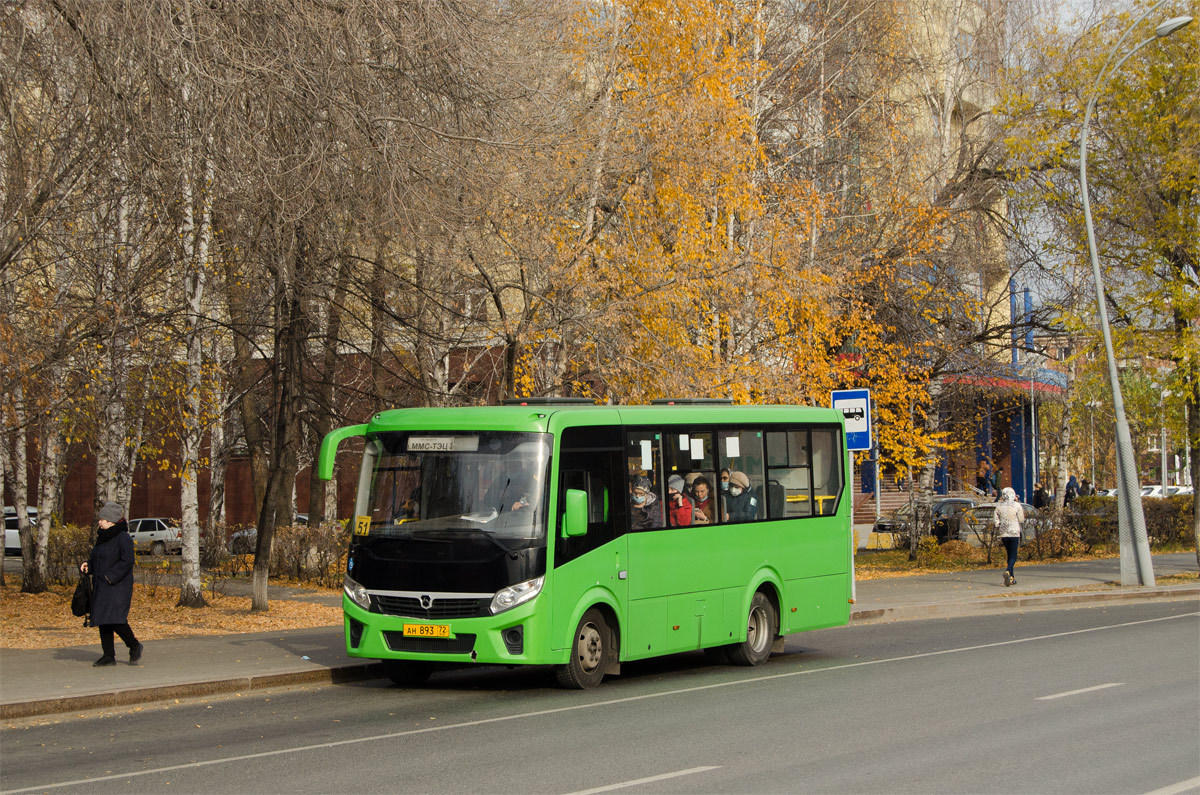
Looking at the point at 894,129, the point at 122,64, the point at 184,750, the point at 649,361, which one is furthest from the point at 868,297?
the point at 184,750

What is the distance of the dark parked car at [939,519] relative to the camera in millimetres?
36750

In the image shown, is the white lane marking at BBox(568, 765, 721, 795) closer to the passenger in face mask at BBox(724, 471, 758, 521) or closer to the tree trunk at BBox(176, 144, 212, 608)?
the passenger in face mask at BBox(724, 471, 758, 521)

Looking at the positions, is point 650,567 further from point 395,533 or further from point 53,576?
point 53,576

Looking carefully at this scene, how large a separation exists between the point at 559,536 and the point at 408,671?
2320 mm

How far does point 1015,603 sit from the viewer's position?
76.6 ft

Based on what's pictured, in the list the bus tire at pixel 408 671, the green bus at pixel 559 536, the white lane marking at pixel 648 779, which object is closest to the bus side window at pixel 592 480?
the green bus at pixel 559 536

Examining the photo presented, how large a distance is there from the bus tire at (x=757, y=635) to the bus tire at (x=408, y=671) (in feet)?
11.8

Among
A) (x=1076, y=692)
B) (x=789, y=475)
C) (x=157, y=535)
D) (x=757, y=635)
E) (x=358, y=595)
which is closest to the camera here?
(x=1076, y=692)

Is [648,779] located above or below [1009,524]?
below

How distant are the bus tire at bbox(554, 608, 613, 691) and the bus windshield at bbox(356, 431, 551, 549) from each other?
1.10 metres

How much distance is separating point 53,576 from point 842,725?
812 inches

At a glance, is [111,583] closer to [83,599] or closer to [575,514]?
[83,599]

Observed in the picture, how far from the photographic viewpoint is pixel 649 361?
2105cm

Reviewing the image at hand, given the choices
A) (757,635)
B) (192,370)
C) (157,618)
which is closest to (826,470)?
(757,635)
